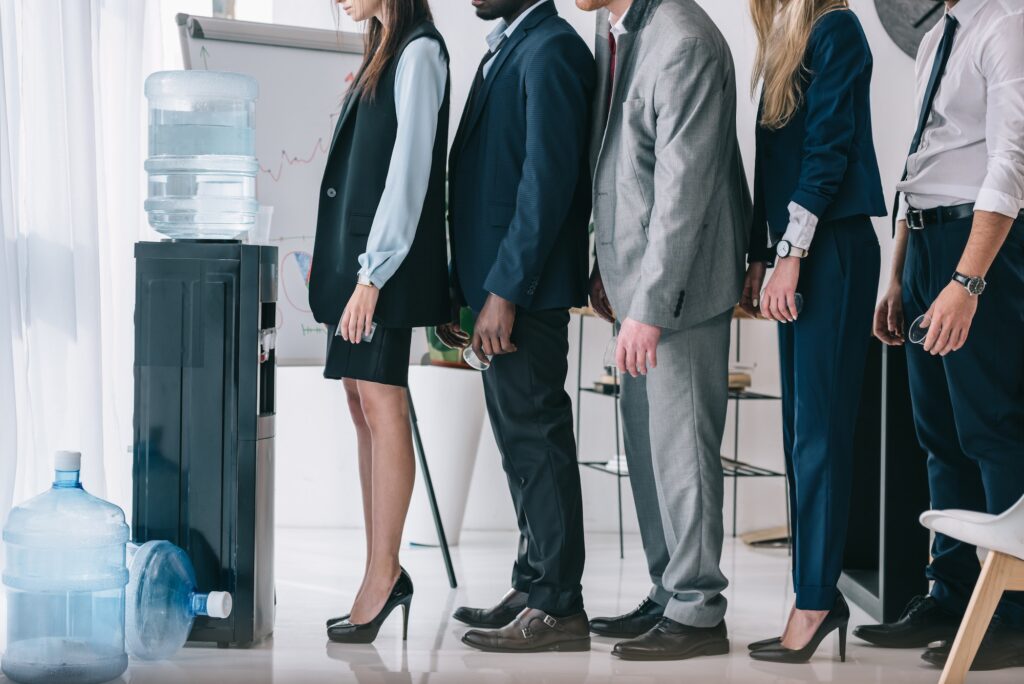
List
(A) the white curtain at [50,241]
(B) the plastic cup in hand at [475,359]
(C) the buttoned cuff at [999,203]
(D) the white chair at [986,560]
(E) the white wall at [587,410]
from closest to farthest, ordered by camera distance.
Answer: (D) the white chair at [986,560] < (C) the buttoned cuff at [999,203] < (B) the plastic cup in hand at [475,359] < (A) the white curtain at [50,241] < (E) the white wall at [587,410]

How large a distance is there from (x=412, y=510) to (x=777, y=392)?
135 centimetres

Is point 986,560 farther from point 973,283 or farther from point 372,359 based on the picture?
point 372,359

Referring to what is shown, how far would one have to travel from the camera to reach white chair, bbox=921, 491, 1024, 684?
176 centimetres

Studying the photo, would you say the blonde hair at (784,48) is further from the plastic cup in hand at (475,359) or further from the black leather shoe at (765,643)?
the black leather shoe at (765,643)

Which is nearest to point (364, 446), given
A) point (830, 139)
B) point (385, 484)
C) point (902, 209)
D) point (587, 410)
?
point (385, 484)

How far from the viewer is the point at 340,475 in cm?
379

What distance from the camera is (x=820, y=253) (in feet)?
6.75

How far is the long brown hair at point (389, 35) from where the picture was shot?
2156 millimetres

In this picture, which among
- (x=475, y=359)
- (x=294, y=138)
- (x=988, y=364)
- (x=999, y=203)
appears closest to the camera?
(x=999, y=203)

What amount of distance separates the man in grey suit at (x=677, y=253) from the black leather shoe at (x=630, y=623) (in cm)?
17

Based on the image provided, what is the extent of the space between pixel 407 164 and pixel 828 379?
35.0 inches

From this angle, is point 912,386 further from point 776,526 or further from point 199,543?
point 776,526

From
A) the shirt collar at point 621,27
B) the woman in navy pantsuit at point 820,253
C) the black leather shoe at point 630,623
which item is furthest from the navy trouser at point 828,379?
the shirt collar at point 621,27

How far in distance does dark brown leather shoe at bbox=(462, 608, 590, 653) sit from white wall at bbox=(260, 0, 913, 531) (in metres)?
1.62
